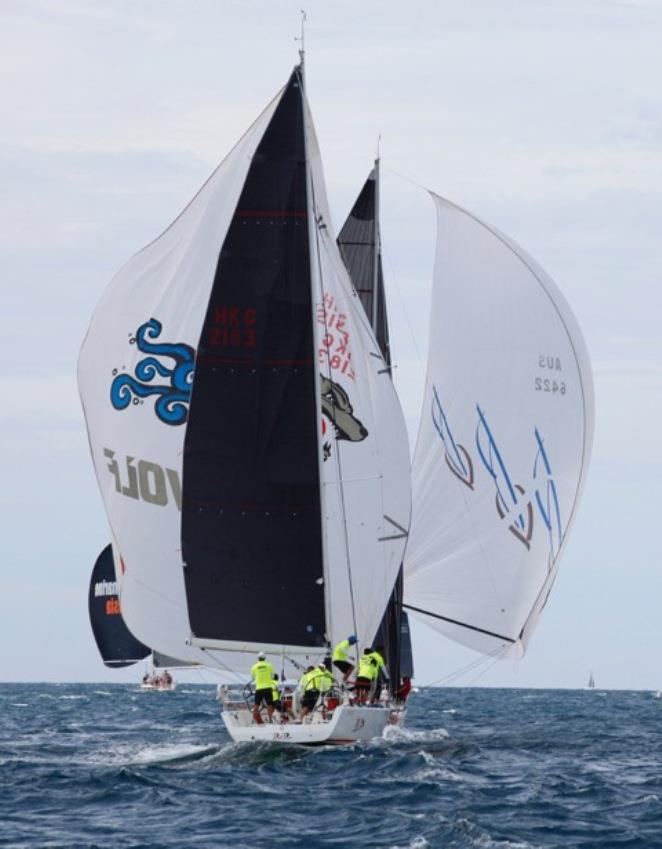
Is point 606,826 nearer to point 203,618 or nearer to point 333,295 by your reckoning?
point 203,618

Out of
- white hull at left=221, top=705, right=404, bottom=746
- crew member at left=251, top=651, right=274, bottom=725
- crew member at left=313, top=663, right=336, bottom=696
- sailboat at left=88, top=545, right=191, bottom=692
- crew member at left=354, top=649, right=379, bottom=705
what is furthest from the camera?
sailboat at left=88, top=545, right=191, bottom=692

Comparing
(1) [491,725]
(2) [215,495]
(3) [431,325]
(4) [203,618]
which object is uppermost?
(3) [431,325]

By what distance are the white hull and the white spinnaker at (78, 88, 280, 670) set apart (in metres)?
1.45

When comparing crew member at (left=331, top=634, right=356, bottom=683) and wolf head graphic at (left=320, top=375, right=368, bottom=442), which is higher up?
wolf head graphic at (left=320, top=375, right=368, bottom=442)

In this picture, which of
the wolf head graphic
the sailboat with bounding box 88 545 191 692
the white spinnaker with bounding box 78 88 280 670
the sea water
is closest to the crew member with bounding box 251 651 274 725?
the sea water

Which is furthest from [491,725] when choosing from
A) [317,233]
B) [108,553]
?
[317,233]

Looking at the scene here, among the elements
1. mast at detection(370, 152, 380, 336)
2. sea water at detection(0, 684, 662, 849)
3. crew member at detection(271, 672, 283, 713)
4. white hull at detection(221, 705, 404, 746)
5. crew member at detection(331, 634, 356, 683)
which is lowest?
sea water at detection(0, 684, 662, 849)

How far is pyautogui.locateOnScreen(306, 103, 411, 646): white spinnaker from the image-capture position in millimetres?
28906

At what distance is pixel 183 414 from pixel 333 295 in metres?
3.23

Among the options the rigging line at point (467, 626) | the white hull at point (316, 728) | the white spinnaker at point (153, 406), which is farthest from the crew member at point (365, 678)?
the rigging line at point (467, 626)

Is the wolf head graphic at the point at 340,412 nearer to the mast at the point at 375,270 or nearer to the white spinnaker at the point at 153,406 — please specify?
the white spinnaker at the point at 153,406

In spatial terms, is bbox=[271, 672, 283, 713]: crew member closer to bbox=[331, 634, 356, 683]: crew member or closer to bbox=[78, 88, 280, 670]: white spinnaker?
bbox=[331, 634, 356, 683]: crew member

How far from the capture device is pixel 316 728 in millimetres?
26312

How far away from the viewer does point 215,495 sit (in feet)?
91.2
